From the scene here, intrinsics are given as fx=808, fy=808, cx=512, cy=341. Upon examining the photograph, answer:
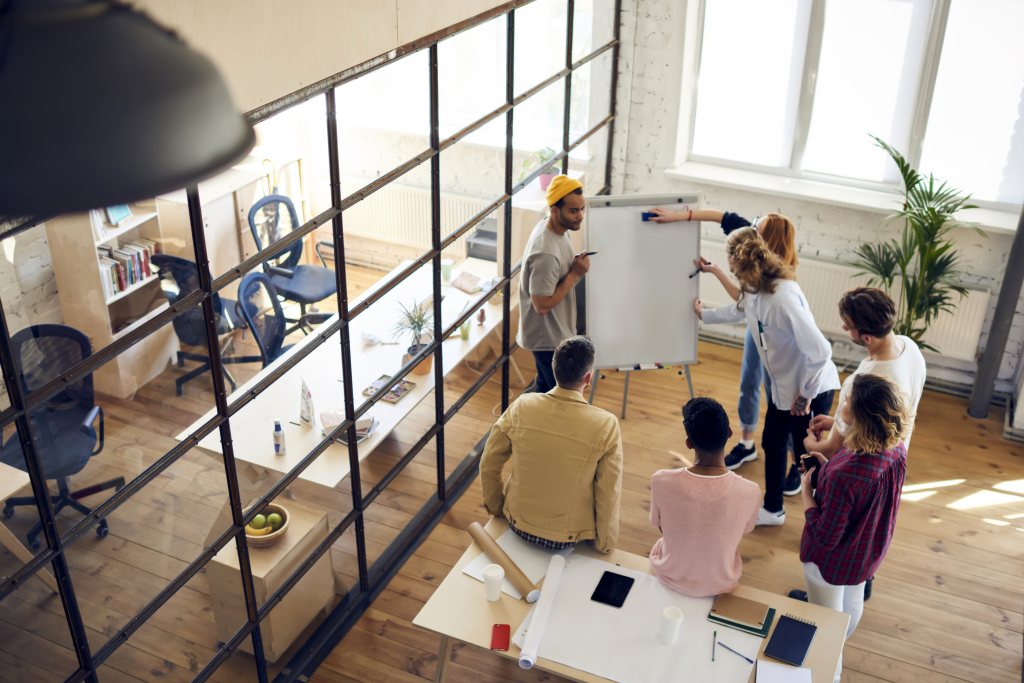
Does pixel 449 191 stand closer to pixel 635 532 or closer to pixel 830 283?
pixel 635 532

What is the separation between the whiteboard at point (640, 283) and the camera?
4.16m

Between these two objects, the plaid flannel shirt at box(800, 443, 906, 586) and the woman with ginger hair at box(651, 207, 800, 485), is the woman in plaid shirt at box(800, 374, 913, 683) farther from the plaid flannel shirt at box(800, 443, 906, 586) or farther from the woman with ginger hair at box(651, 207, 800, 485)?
the woman with ginger hair at box(651, 207, 800, 485)

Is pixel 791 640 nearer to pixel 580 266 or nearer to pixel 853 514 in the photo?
pixel 853 514

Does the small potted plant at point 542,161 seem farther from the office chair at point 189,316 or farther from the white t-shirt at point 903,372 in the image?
the office chair at point 189,316

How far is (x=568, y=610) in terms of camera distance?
269 cm

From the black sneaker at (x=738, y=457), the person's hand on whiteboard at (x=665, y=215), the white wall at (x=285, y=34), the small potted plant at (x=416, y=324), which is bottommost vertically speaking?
the black sneaker at (x=738, y=457)

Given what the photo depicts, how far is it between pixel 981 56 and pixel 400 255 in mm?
3779

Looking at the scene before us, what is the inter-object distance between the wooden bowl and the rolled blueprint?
100cm

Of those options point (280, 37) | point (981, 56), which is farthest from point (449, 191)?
point (981, 56)

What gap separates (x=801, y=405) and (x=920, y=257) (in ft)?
5.88

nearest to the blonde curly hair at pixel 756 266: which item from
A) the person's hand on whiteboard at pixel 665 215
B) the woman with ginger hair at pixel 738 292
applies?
the woman with ginger hair at pixel 738 292

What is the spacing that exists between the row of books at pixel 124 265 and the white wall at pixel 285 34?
0.45 metres

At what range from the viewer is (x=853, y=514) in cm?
275

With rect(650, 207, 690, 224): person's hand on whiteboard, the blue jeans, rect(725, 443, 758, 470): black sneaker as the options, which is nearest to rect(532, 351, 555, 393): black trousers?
rect(650, 207, 690, 224): person's hand on whiteboard
